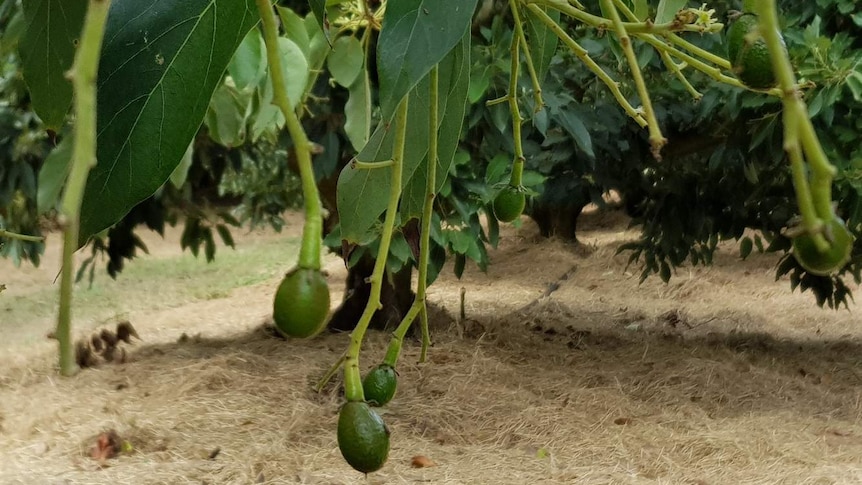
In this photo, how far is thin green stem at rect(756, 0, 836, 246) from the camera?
226 millimetres

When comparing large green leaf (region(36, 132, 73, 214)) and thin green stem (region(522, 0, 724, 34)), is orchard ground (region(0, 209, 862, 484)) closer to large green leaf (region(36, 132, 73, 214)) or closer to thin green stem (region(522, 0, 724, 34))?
large green leaf (region(36, 132, 73, 214))

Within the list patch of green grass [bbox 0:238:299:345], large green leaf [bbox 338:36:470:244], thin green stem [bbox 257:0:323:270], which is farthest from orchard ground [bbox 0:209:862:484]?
thin green stem [bbox 257:0:323:270]

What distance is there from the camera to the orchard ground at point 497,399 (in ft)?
6.07

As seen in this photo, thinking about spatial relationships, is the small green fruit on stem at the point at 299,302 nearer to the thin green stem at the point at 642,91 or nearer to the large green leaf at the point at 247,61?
the thin green stem at the point at 642,91

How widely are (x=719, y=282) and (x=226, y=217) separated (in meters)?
2.83

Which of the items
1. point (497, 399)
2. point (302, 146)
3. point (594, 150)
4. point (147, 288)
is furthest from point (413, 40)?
point (147, 288)

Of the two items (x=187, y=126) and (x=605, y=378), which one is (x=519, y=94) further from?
(x=187, y=126)

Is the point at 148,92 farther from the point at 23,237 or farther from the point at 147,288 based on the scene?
the point at 147,288

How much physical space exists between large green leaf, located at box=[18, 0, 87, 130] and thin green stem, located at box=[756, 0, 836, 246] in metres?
0.35

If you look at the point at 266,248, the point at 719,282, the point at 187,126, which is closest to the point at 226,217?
the point at 187,126

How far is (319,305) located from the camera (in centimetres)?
32

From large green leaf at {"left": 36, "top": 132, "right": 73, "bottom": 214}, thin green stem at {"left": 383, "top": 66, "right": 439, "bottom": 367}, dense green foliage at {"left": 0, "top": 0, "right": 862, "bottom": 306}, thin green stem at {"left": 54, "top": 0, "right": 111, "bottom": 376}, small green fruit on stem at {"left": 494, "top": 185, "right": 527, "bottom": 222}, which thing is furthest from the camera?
dense green foliage at {"left": 0, "top": 0, "right": 862, "bottom": 306}

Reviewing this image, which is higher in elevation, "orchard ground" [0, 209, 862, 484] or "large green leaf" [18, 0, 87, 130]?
"large green leaf" [18, 0, 87, 130]

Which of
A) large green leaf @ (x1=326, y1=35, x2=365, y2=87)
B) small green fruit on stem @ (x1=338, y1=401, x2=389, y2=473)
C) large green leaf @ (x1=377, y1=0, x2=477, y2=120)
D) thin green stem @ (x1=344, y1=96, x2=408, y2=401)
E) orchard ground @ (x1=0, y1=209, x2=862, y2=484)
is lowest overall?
orchard ground @ (x1=0, y1=209, x2=862, y2=484)
